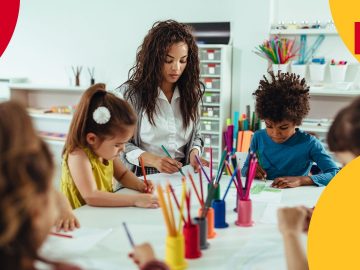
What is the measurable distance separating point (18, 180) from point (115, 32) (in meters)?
3.48

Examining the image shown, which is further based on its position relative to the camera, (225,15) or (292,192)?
(225,15)

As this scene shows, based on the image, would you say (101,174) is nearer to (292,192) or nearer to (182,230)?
(182,230)

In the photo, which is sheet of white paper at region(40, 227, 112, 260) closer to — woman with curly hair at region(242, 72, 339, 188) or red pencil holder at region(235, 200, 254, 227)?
red pencil holder at region(235, 200, 254, 227)

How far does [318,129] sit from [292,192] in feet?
5.40

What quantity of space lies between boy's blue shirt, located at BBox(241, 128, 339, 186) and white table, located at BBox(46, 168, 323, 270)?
1.02 feet

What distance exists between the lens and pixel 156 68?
1811 millimetres

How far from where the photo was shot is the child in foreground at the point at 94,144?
134 centimetres

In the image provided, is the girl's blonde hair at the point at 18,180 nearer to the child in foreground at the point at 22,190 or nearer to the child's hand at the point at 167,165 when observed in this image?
the child in foreground at the point at 22,190

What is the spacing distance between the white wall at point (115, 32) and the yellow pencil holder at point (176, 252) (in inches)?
102

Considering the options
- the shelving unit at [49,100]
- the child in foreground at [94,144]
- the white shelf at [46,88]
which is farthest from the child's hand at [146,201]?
the shelving unit at [49,100]

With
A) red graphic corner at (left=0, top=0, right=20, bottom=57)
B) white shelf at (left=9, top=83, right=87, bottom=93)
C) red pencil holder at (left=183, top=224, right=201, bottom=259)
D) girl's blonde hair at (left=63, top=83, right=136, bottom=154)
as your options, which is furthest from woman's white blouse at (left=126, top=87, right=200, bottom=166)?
red graphic corner at (left=0, top=0, right=20, bottom=57)

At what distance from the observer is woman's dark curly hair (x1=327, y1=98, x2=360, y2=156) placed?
0.94 meters

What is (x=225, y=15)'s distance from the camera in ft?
11.6

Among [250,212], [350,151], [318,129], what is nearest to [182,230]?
[250,212]
